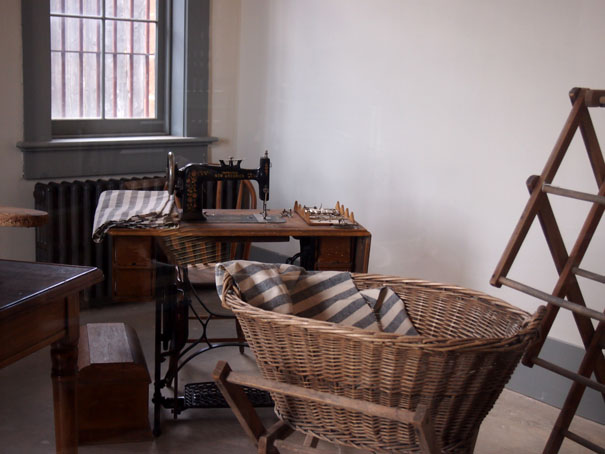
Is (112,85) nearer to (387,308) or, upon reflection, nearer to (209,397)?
(209,397)

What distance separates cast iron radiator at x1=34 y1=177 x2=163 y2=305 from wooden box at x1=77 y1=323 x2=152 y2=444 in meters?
0.98

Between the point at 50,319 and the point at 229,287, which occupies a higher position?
the point at 229,287

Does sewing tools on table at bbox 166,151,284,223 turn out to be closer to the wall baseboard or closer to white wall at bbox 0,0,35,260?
white wall at bbox 0,0,35,260

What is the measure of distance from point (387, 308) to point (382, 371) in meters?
0.43

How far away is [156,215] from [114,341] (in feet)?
1.78

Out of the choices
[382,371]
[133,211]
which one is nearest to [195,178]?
[133,211]

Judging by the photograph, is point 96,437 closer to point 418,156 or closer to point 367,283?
point 367,283

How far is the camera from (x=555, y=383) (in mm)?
3121

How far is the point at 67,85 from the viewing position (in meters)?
3.51

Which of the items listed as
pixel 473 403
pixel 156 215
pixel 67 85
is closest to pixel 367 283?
pixel 473 403

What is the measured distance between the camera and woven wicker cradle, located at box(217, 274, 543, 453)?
1574 mm

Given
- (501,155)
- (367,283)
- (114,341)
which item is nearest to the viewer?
(367,283)

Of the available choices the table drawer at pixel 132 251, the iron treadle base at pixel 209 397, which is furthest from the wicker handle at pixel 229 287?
the iron treadle base at pixel 209 397

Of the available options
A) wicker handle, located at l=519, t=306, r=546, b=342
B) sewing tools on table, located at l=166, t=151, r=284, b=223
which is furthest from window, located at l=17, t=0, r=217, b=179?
wicker handle, located at l=519, t=306, r=546, b=342
